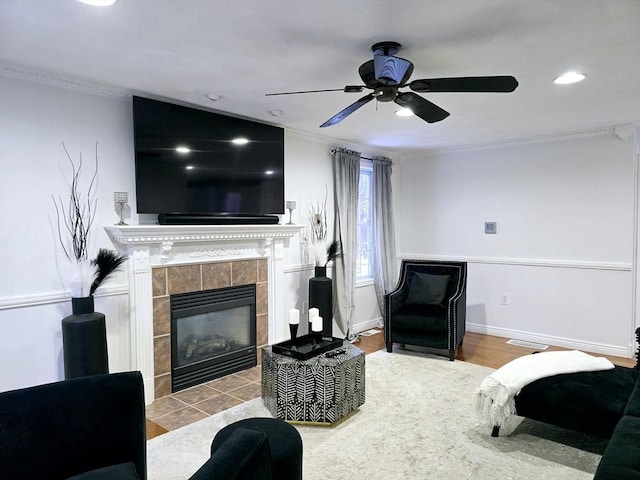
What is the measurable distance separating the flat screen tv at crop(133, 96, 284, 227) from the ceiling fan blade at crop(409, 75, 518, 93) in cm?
199

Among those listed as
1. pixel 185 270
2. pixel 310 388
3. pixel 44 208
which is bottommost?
pixel 310 388

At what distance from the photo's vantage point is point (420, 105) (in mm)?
2504

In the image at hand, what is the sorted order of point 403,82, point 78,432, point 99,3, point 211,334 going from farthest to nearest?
point 211,334 → point 403,82 → point 99,3 → point 78,432

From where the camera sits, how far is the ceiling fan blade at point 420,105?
2.43m

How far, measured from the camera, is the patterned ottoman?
9.31 ft

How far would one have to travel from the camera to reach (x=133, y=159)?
3.30 m

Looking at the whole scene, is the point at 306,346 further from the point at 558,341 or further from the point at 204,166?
the point at 558,341

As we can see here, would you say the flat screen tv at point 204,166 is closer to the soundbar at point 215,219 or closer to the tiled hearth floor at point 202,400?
the soundbar at point 215,219

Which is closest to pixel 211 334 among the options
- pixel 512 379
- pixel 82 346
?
pixel 82 346

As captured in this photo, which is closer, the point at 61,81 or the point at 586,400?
the point at 586,400

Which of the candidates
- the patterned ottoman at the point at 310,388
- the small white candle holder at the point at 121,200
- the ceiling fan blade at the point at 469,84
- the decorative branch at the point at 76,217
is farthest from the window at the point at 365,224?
the decorative branch at the point at 76,217

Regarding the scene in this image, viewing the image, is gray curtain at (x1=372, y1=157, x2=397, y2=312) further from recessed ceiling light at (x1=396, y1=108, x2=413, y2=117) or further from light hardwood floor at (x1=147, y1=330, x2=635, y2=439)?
recessed ceiling light at (x1=396, y1=108, x2=413, y2=117)

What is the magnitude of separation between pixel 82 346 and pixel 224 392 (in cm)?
126

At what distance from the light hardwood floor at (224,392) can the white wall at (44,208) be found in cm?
54
